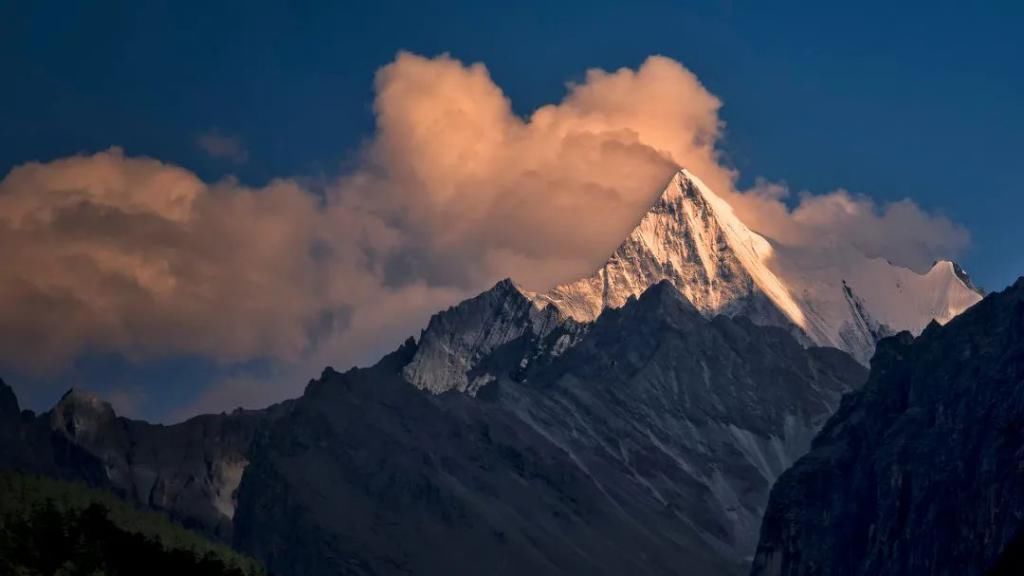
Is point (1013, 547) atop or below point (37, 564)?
atop

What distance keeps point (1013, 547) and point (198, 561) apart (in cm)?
4904

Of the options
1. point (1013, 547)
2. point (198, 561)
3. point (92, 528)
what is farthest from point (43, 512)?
point (1013, 547)

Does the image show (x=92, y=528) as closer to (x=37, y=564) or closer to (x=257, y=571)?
(x=37, y=564)

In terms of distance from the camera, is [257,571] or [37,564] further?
[257,571]

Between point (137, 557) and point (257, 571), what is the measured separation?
20324mm

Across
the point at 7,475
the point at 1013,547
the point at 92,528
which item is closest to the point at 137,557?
the point at 92,528

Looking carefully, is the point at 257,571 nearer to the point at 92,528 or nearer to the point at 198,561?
the point at 198,561

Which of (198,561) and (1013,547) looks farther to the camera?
(198,561)

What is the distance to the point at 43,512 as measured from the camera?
14375 centimetres

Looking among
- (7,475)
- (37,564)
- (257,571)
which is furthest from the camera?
(257,571)

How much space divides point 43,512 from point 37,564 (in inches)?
246

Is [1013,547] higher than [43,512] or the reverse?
higher

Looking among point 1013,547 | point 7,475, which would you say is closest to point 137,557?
point 7,475

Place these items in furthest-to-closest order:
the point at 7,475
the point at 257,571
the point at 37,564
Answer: the point at 257,571
the point at 7,475
the point at 37,564
